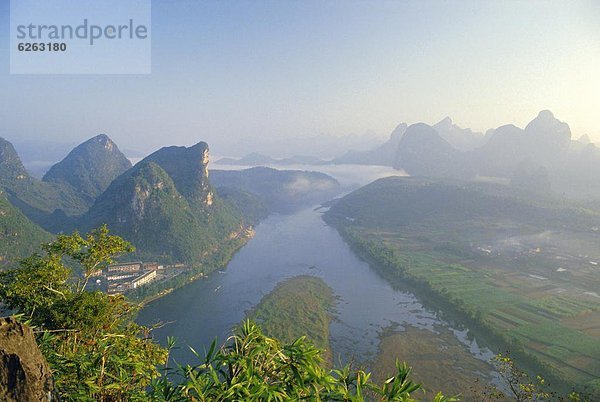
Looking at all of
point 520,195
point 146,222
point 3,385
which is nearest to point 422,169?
point 520,195

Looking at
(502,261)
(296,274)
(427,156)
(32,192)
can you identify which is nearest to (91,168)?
(32,192)

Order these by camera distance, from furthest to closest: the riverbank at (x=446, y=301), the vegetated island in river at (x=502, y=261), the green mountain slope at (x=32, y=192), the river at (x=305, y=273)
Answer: the green mountain slope at (x=32, y=192)
the river at (x=305, y=273)
the vegetated island in river at (x=502, y=261)
the riverbank at (x=446, y=301)

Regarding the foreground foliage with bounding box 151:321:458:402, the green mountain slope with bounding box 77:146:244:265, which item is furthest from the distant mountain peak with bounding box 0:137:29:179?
the foreground foliage with bounding box 151:321:458:402

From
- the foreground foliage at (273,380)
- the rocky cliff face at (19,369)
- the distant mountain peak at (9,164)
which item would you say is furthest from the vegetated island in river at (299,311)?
the distant mountain peak at (9,164)

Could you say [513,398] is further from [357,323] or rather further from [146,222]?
[146,222]

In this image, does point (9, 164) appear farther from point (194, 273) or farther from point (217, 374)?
point (217, 374)

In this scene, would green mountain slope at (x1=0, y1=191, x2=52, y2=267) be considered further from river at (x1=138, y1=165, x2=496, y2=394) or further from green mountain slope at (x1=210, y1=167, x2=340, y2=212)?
green mountain slope at (x1=210, y1=167, x2=340, y2=212)

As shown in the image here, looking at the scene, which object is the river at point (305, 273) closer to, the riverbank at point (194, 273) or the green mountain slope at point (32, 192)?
the riverbank at point (194, 273)
